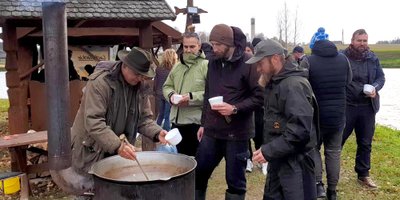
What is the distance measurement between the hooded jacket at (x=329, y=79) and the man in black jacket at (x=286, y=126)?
1341mm

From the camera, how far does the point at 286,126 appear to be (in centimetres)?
298

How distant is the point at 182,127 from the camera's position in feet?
14.3

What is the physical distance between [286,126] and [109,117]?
52.1 inches

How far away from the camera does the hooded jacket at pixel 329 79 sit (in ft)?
14.7

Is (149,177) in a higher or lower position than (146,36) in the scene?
lower

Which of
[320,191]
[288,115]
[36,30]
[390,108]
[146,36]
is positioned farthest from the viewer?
[390,108]

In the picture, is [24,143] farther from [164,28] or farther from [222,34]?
[164,28]

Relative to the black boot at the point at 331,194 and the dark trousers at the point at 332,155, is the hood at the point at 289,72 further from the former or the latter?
the black boot at the point at 331,194

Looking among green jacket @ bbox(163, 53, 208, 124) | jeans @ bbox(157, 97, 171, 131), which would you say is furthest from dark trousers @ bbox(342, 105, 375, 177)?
jeans @ bbox(157, 97, 171, 131)

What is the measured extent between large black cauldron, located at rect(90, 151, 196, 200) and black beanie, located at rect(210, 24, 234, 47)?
112cm

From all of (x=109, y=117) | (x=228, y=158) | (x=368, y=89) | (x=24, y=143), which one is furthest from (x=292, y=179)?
(x=24, y=143)

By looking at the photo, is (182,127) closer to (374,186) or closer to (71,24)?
(374,186)

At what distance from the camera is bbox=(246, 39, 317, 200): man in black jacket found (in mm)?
2945

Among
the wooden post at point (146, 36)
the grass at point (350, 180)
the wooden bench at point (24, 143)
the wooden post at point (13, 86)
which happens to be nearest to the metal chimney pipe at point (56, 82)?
the wooden bench at point (24, 143)
